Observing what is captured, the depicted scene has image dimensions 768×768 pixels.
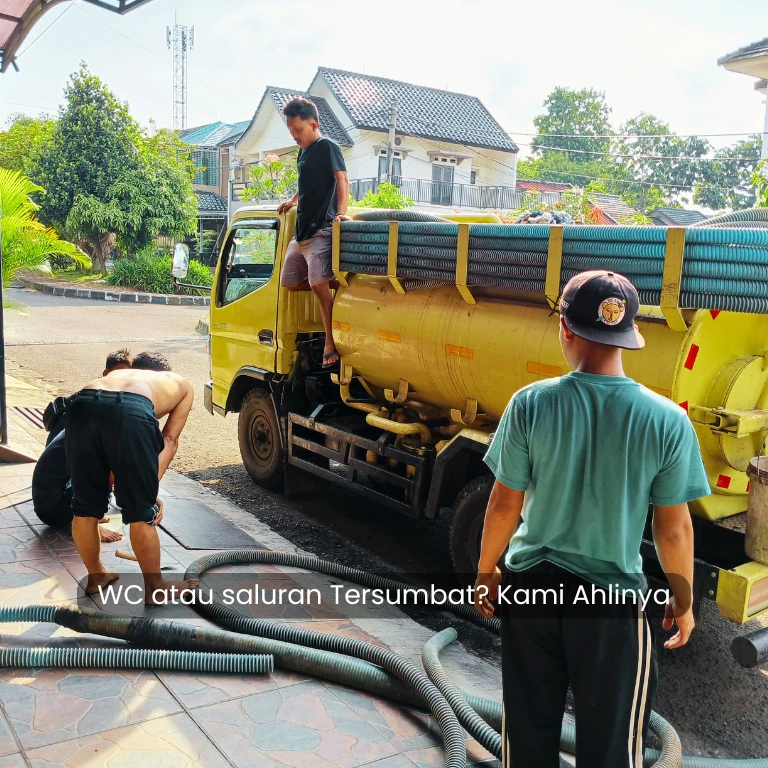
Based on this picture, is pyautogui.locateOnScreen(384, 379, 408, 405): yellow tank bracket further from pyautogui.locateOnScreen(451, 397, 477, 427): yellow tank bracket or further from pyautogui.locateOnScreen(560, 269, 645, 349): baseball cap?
pyautogui.locateOnScreen(560, 269, 645, 349): baseball cap

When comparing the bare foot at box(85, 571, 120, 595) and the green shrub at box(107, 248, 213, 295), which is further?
the green shrub at box(107, 248, 213, 295)

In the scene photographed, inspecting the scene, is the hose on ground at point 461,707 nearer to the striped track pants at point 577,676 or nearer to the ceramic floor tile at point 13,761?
the striped track pants at point 577,676

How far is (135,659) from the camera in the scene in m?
3.32

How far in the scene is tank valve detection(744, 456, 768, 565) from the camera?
342 cm

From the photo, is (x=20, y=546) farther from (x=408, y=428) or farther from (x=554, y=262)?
(x=554, y=262)

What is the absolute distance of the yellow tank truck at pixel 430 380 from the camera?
144 inches

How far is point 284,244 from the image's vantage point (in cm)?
629

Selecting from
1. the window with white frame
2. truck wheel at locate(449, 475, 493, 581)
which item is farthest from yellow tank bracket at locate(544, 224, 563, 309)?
the window with white frame

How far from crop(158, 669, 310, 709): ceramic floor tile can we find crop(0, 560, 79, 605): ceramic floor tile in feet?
3.38

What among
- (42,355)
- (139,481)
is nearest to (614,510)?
(139,481)

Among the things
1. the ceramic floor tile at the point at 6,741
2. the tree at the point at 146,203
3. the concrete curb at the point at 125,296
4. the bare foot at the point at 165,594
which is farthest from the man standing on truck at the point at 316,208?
the tree at the point at 146,203

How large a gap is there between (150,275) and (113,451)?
24090mm

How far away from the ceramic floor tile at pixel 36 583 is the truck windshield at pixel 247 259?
3.04 metres

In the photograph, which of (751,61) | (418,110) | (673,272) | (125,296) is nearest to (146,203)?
(125,296)
